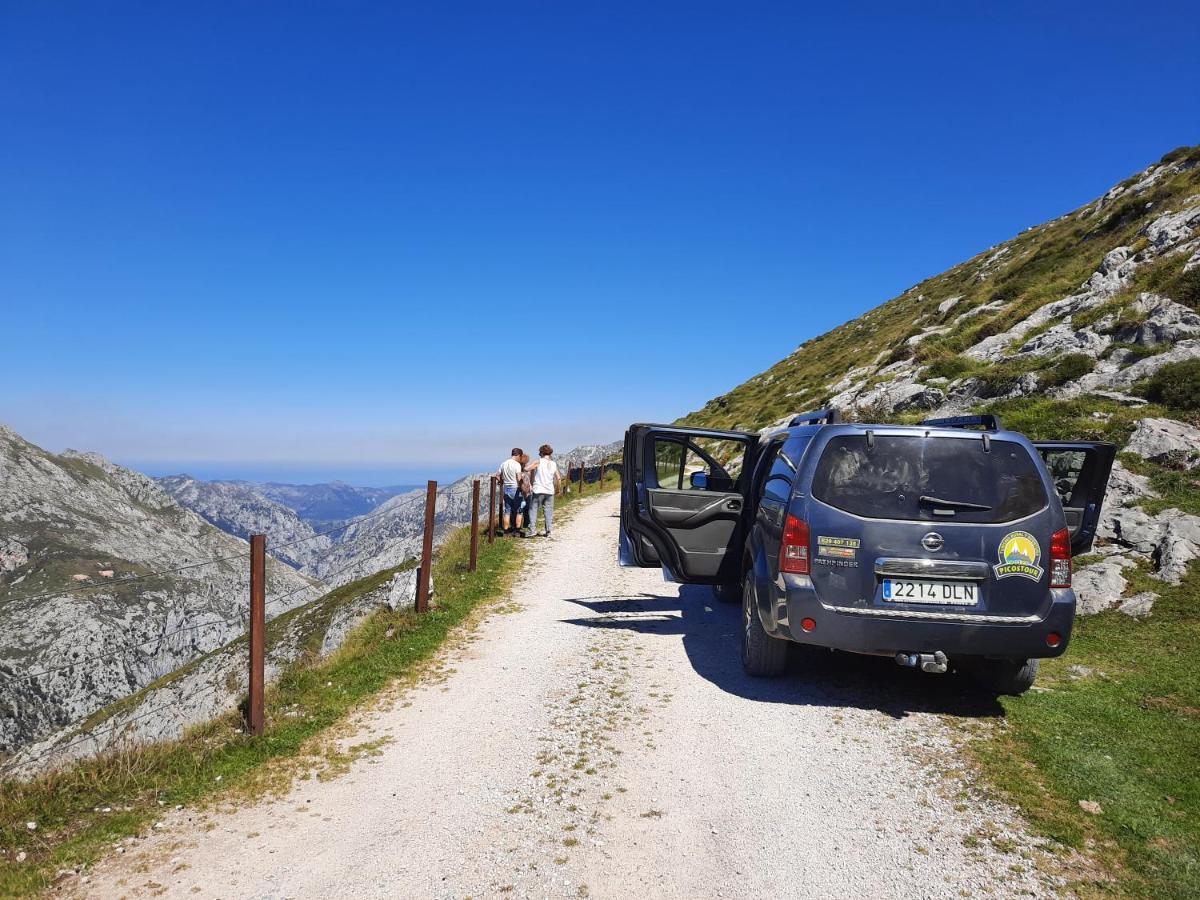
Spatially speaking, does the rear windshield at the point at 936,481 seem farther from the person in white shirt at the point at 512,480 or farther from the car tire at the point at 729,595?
the person in white shirt at the point at 512,480

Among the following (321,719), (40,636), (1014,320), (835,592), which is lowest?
(40,636)

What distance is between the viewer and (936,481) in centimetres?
534

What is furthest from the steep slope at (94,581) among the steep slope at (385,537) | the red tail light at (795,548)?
the red tail light at (795,548)

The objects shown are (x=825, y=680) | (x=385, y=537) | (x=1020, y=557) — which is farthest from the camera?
(x=385, y=537)

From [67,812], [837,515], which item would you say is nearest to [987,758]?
[837,515]

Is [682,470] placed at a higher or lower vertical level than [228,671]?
higher

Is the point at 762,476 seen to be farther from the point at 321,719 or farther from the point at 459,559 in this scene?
the point at 459,559

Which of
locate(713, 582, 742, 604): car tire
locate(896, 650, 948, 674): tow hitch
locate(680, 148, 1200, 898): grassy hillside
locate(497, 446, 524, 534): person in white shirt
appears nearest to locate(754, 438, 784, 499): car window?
locate(896, 650, 948, 674): tow hitch

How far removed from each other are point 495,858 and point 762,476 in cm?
505

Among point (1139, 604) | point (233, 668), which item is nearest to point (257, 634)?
point (1139, 604)

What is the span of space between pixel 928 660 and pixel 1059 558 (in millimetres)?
1266

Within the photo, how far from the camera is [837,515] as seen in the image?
17.7 feet

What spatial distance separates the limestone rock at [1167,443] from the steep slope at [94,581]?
1720 cm

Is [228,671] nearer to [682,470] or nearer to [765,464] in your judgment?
[682,470]
